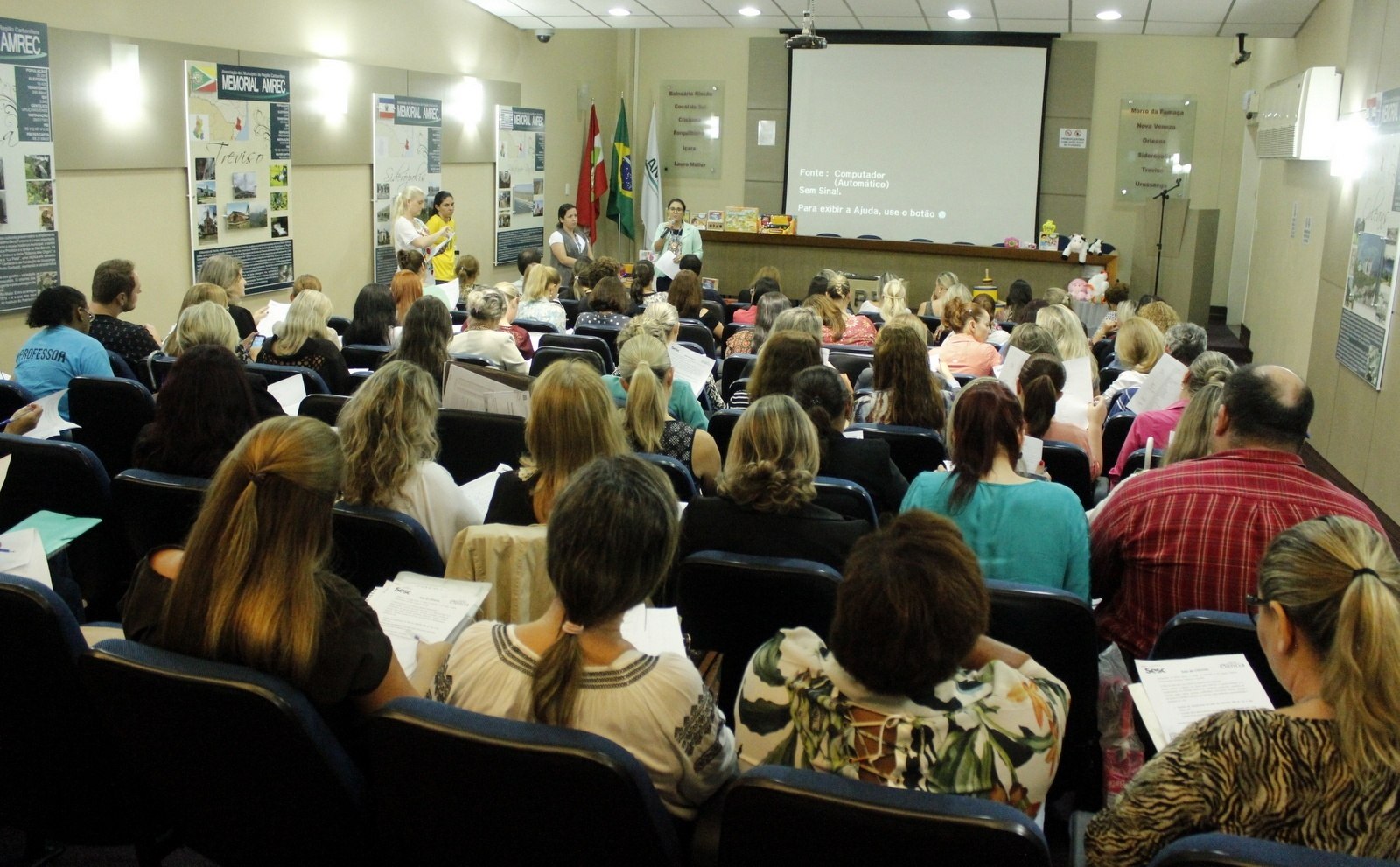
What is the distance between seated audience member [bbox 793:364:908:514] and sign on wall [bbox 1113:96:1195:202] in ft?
33.2

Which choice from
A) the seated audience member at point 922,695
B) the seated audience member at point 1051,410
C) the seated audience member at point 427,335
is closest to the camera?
the seated audience member at point 922,695

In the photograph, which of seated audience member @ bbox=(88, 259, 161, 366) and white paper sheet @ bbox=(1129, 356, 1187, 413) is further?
seated audience member @ bbox=(88, 259, 161, 366)

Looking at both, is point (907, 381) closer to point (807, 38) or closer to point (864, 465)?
point (864, 465)

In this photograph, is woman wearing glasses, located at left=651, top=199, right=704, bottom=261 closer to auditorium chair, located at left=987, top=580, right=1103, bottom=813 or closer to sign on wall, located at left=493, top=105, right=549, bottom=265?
sign on wall, located at left=493, top=105, right=549, bottom=265

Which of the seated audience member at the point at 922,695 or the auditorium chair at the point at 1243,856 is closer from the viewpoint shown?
the auditorium chair at the point at 1243,856

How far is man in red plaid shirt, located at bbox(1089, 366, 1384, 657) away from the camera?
2471 millimetres

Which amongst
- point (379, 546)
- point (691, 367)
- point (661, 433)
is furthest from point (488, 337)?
point (379, 546)

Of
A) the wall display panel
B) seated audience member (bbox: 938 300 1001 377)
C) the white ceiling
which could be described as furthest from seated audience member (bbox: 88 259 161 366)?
the wall display panel

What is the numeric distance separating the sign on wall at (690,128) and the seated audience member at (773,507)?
11.3m

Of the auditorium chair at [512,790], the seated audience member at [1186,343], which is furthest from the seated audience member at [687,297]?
the auditorium chair at [512,790]

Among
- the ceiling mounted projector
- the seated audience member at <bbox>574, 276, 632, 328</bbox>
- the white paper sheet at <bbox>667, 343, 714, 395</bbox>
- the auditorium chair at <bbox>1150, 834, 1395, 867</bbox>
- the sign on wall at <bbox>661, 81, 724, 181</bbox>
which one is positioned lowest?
the auditorium chair at <bbox>1150, 834, 1395, 867</bbox>

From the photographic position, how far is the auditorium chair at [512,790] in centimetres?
143

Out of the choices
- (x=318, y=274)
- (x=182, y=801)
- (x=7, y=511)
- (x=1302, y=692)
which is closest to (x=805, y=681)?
(x=1302, y=692)

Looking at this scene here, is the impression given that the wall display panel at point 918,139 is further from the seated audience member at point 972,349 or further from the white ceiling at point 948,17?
the seated audience member at point 972,349
